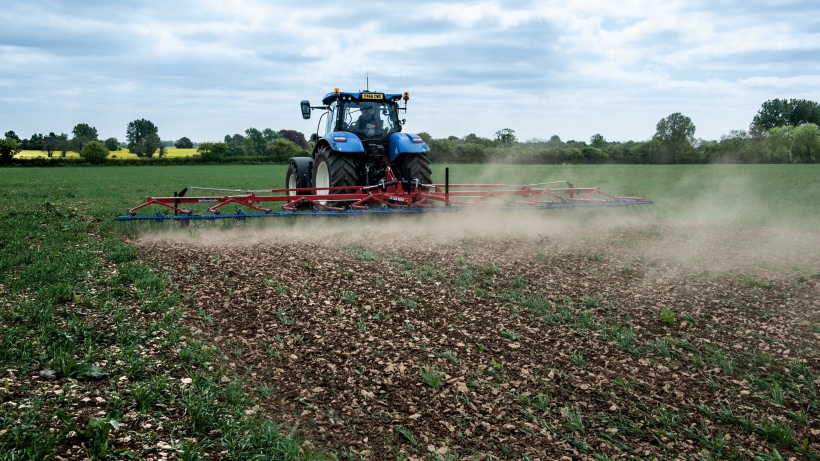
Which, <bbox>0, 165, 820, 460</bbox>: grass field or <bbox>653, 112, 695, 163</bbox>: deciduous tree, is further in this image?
<bbox>653, 112, 695, 163</bbox>: deciduous tree

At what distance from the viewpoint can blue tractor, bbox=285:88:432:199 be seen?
37.1 feet

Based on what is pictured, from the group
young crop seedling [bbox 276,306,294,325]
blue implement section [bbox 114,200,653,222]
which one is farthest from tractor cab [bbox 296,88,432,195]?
young crop seedling [bbox 276,306,294,325]

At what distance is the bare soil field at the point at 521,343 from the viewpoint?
3.73 metres

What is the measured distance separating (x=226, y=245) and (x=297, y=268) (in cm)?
209

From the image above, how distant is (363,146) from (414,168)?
1.33 metres

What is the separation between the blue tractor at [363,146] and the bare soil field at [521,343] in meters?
2.86

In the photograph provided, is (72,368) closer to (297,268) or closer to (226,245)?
(297,268)

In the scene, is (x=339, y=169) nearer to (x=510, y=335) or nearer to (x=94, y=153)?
(x=510, y=335)

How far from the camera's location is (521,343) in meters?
5.09

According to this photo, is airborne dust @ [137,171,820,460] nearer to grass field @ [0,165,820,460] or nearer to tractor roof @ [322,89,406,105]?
grass field @ [0,165,820,460]

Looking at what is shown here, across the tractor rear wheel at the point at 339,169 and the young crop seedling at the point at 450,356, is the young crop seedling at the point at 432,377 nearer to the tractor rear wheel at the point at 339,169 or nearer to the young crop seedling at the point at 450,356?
the young crop seedling at the point at 450,356

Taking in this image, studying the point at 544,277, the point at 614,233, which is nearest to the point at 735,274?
the point at 544,277

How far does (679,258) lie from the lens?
26.5 ft

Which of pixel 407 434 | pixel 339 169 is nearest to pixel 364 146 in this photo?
pixel 339 169
